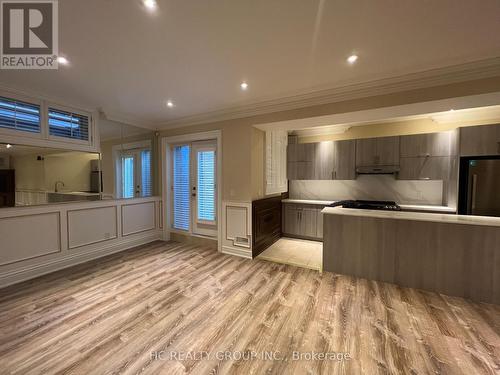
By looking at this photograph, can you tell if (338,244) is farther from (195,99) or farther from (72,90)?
(72,90)

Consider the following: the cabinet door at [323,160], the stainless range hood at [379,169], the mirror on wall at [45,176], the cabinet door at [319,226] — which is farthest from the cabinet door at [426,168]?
the mirror on wall at [45,176]

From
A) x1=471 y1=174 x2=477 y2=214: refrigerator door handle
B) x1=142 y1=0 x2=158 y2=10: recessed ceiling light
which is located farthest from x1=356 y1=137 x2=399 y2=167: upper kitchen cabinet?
x1=142 y1=0 x2=158 y2=10: recessed ceiling light

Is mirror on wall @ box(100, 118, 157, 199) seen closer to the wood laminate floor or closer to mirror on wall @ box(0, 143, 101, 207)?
mirror on wall @ box(0, 143, 101, 207)

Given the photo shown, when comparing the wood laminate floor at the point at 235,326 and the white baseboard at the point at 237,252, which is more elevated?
the white baseboard at the point at 237,252

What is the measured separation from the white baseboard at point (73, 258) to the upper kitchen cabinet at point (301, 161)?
139 inches

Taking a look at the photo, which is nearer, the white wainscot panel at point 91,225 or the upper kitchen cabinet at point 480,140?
the upper kitchen cabinet at point 480,140

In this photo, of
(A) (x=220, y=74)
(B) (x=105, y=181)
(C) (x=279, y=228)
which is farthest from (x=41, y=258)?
(C) (x=279, y=228)

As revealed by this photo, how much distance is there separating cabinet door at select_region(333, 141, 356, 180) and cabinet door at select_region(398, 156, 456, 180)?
0.86 metres

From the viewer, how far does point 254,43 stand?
1.94 m

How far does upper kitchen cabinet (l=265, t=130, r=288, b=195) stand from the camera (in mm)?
4180

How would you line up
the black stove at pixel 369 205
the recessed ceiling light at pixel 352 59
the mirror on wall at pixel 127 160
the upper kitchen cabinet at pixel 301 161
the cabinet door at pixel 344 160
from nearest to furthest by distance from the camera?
A: the recessed ceiling light at pixel 352 59 < the mirror on wall at pixel 127 160 < the black stove at pixel 369 205 < the cabinet door at pixel 344 160 < the upper kitchen cabinet at pixel 301 161

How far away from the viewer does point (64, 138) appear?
331 centimetres

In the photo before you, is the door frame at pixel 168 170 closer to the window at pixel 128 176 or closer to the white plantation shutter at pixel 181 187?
the white plantation shutter at pixel 181 187

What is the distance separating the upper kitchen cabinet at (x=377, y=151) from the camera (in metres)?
4.10
